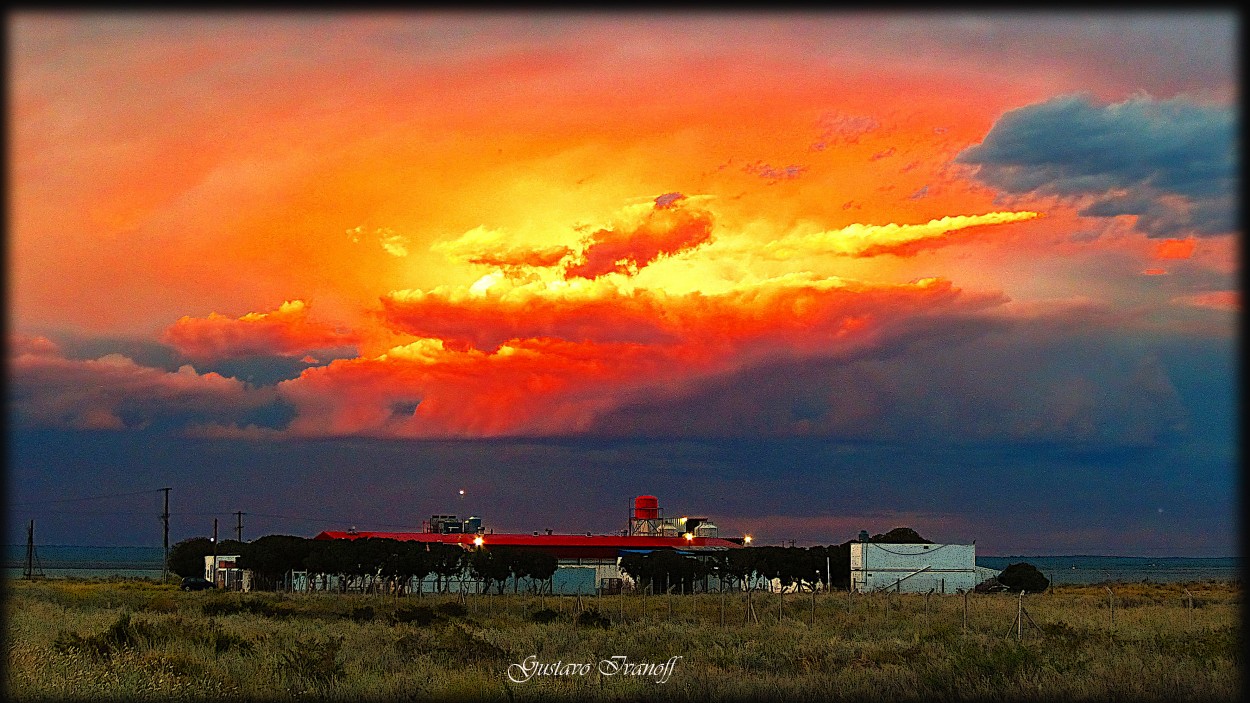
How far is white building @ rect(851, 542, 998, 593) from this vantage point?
6575 centimetres

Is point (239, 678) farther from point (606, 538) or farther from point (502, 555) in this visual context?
point (606, 538)

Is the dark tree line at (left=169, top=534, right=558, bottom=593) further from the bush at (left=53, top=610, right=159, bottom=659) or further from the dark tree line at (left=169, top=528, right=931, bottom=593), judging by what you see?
the bush at (left=53, top=610, right=159, bottom=659)

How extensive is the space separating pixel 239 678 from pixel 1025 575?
195ft

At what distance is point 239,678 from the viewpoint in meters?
20.9

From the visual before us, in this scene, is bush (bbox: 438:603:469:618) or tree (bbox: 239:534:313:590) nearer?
bush (bbox: 438:603:469:618)

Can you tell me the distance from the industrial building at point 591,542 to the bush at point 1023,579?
20.1 meters

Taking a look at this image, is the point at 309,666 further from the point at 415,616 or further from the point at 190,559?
the point at 190,559

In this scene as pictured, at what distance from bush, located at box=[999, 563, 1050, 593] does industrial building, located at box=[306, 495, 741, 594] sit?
2009 centimetres

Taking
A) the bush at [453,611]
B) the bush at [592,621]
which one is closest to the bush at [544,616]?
the bush at [592,621]

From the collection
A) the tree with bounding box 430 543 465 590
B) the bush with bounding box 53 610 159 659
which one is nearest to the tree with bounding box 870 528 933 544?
the tree with bounding box 430 543 465 590

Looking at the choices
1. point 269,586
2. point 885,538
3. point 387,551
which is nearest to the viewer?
point 387,551

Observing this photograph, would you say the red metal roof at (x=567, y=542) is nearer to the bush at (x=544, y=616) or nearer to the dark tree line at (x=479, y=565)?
the dark tree line at (x=479, y=565)

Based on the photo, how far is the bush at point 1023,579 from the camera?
68500mm

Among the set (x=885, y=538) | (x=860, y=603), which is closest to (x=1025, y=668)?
(x=860, y=603)
